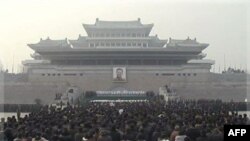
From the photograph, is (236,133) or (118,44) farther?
(118,44)

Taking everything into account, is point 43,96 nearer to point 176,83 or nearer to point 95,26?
point 176,83

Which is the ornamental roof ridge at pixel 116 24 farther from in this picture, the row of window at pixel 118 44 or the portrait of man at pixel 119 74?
the portrait of man at pixel 119 74

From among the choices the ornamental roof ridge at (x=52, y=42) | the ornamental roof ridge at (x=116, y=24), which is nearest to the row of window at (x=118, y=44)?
the ornamental roof ridge at (x=116, y=24)

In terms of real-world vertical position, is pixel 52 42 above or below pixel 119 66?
above

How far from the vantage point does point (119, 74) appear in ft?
161

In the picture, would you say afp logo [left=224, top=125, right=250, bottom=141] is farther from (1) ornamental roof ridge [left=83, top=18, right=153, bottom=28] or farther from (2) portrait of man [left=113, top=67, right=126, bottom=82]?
(1) ornamental roof ridge [left=83, top=18, right=153, bottom=28]

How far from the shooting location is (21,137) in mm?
Answer: 10516

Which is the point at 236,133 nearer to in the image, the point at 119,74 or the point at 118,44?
the point at 119,74

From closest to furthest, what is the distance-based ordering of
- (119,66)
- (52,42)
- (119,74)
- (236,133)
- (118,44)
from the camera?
(236,133), (119,74), (119,66), (118,44), (52,42)

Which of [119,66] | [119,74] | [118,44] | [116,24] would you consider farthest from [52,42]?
[119,74]

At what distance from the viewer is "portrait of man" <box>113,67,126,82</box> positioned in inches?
1917

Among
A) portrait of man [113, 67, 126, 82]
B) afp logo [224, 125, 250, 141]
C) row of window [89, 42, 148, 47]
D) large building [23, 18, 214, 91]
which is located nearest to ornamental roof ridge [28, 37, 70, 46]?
large building [23, 18, 214, 91]

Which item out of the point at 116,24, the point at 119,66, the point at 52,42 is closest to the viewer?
the point at 119,66

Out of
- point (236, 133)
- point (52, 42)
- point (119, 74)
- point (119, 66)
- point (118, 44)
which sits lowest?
point (236, 133)
